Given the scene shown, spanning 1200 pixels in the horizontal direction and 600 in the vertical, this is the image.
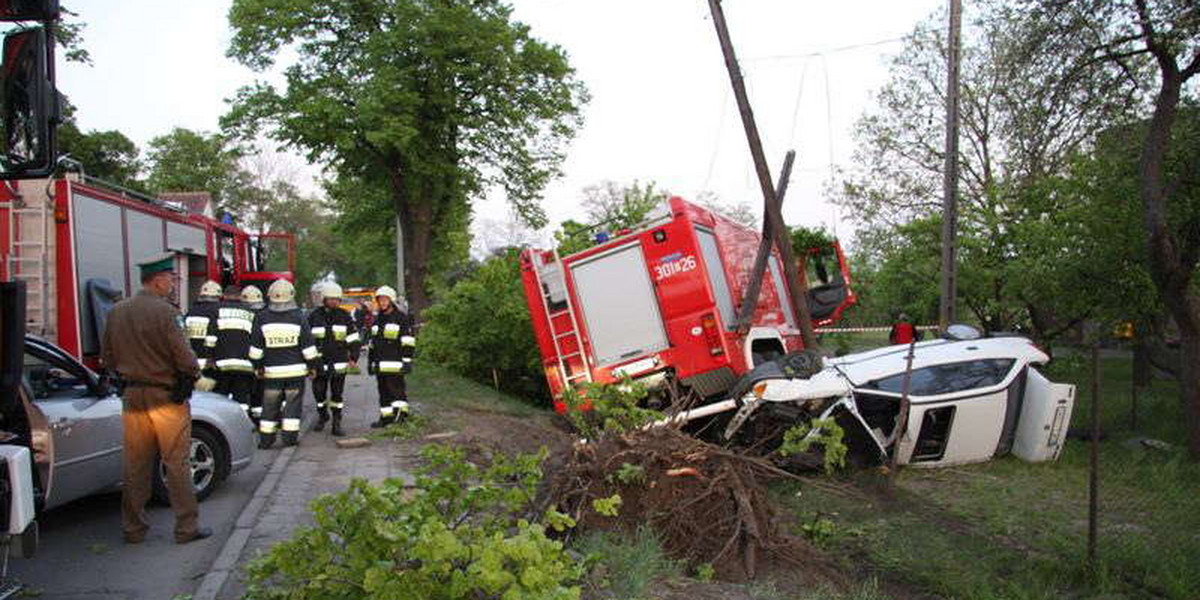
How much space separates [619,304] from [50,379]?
18.9ft

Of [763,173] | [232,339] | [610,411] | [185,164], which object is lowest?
[610,411]

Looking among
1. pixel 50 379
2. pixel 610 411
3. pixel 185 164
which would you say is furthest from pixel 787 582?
pixel 185 164

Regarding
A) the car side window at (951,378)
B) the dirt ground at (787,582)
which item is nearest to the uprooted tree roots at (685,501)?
the dirt ground at (787,582)

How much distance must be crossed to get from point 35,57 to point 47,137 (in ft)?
1.02

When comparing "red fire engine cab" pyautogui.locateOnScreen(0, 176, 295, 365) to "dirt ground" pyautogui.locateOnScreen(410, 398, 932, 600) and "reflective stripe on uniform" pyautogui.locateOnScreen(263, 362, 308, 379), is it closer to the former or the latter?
"reflective stripe on uniform" pyautogui.locateOnScreen(263, 362, 308, 379)

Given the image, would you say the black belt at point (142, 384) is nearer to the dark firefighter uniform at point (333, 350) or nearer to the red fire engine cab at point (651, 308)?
the dark firefighter uniform at point (333, 350)

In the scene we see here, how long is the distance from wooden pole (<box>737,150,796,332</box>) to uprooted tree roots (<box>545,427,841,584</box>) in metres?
4.74

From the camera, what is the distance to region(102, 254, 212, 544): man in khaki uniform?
577cm

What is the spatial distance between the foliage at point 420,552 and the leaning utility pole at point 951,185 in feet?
36.1

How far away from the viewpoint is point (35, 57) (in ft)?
12.2

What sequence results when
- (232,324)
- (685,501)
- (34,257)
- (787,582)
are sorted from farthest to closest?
(232,324) < (34,257) < (685,501) < (787,582)

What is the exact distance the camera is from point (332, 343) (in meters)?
10.2

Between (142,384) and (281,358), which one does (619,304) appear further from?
(142,384)

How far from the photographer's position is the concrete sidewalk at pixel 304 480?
5240mm
